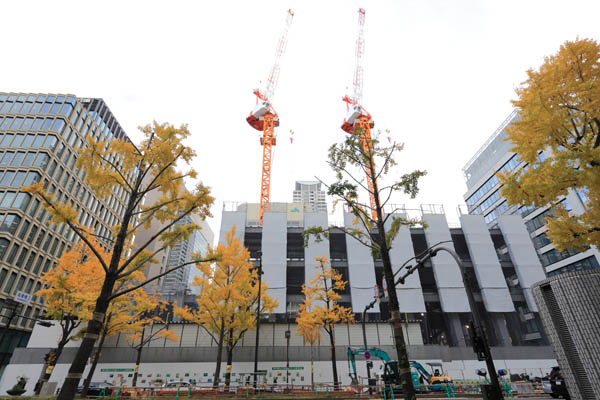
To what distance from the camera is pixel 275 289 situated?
3838 cm

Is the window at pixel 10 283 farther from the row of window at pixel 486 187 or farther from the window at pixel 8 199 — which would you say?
the row of window at pixel 486 187

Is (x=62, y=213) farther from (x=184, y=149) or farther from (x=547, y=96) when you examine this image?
(x=547, y=96)

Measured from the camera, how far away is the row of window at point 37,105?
47.0m

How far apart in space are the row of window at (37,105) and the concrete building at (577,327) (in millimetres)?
62686

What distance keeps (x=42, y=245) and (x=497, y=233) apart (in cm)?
7013

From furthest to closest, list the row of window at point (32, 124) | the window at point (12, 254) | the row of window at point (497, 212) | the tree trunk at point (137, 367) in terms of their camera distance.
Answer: the row of window at point (497, 212)
the row of window at point (32, 124)
the window at point (12, 254)
the tree trunk at point (137, 367)

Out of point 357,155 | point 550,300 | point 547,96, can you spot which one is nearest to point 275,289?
point 357,155

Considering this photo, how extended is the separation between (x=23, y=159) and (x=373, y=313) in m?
56.3

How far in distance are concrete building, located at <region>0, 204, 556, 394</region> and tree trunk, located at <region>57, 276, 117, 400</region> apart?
542 inches

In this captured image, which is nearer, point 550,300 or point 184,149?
point 184,149

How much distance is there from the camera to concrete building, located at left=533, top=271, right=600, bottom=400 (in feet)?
30.2

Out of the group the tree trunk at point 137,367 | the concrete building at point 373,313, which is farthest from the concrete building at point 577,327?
the tree trunk at point 137,367

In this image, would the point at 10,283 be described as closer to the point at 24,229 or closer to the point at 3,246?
A: the point at 3,246

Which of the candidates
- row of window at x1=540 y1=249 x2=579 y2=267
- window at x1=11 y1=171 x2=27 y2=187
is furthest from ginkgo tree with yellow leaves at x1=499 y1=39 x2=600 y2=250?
window at x1=11 y1=171 x2=27 y2=187
